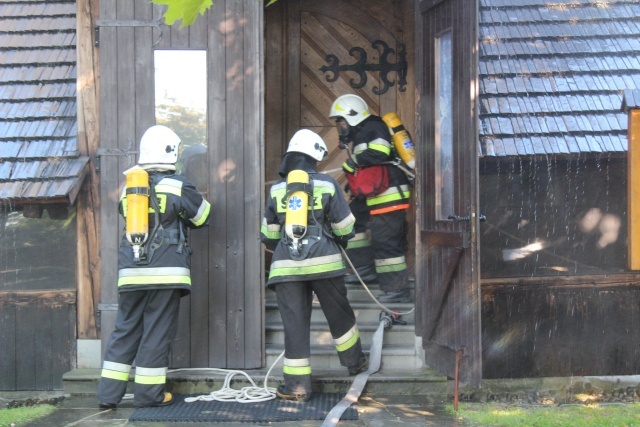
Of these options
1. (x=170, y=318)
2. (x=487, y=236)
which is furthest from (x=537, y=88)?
(x=170, y=318)

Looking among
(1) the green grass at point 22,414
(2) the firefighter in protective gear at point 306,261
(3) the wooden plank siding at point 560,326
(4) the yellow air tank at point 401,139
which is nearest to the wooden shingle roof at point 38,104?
(1) the green grass at point 22,414

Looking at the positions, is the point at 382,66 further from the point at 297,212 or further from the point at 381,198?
the point at 297,212

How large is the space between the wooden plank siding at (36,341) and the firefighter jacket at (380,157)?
2.89 m

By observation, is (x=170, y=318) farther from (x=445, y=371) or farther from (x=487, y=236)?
(x=487, y=236)

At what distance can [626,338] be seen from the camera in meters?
8.97

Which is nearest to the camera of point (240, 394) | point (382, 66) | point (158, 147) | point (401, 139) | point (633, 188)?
point (633, 188)

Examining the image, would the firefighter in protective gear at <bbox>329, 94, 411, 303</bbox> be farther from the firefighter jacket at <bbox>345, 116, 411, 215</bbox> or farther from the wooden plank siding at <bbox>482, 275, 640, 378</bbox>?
the wooden plank siding at <bbox>482, 275, 640, 378</bbox>

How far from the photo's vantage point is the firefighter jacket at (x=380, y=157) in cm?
948

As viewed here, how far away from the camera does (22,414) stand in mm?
7848

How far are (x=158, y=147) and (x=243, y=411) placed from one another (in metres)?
2.17

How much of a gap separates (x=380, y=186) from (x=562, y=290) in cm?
191

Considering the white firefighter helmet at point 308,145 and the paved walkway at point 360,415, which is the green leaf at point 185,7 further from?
the paved walkway at point 360,415

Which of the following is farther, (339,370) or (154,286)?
(339,370)

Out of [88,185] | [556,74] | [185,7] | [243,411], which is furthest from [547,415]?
[185,7]
